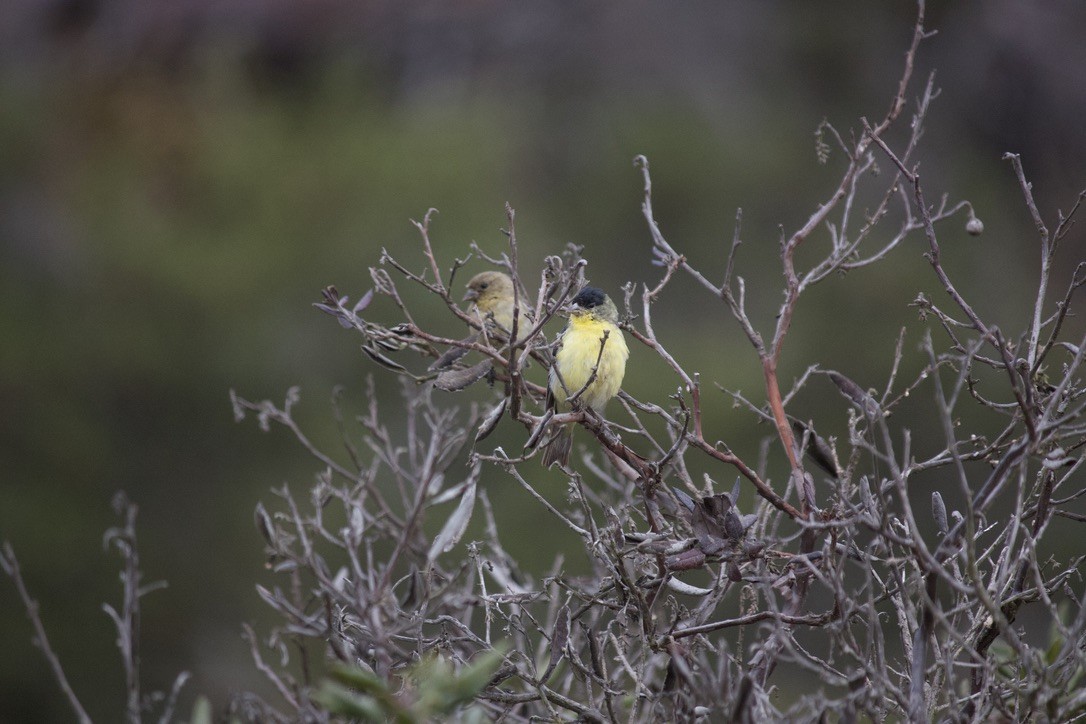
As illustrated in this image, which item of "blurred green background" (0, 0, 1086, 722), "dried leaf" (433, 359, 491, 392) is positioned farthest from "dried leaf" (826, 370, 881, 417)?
"blurred green background" (0, 0, 1086, 722)

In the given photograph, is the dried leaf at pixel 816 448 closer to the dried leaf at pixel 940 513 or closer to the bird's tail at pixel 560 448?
the dried leaf at pixel 940 513

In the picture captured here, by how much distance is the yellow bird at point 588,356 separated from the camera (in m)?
3.70

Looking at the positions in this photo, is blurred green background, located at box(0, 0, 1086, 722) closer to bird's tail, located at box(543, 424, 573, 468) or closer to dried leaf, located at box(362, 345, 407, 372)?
bird's tail, located at box(543, 424, 573, 468)

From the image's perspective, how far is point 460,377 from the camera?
2.47 meters

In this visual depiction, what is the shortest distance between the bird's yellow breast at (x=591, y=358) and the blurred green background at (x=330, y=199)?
4.32m

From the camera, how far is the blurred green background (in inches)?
347

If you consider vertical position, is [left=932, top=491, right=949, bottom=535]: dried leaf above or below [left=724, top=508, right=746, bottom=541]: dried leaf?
below

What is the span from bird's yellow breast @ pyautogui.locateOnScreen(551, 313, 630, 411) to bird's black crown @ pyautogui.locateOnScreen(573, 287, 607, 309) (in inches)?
1.8

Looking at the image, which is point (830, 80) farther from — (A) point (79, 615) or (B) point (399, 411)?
(A) point (79, 615)

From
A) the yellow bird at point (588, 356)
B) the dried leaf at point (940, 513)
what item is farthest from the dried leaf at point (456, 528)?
the yellow bird at point (588, 356)

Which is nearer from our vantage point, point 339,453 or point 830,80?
point 339,453

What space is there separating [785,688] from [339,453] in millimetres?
3989

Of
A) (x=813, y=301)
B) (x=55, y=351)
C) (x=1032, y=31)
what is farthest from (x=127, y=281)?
(x=1032, y=31)

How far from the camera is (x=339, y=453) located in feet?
27.5
